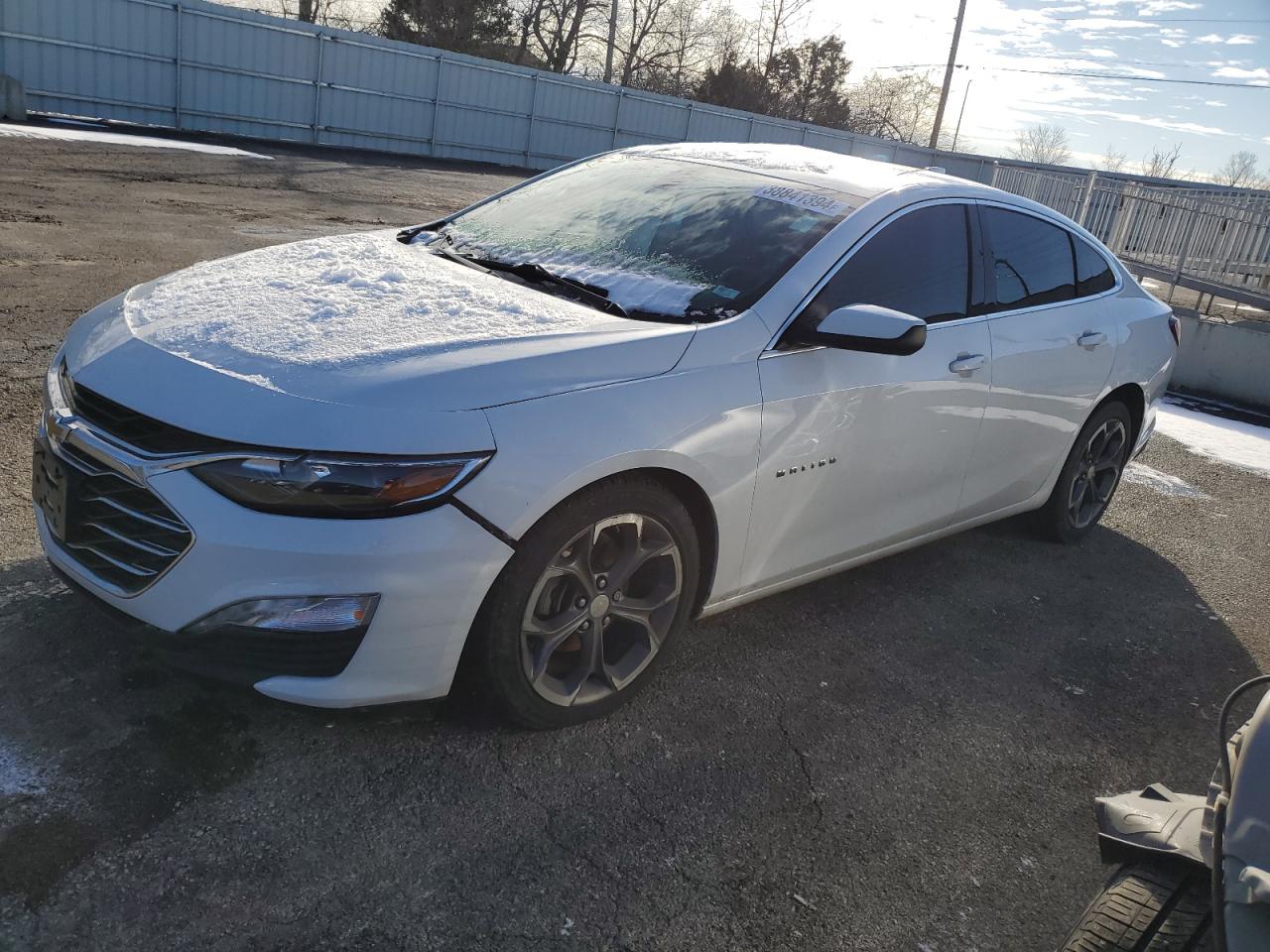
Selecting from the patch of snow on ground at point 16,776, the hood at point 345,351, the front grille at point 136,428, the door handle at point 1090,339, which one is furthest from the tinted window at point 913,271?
the patch of snow on ground at point 16,776

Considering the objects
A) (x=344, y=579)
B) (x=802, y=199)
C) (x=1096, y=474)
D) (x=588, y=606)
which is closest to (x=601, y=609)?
(x=588, y=606)

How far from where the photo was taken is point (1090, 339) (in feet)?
15.1

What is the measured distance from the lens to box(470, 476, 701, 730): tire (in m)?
2.65

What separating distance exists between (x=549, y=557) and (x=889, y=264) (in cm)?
179

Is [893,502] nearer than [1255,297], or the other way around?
[893,502]

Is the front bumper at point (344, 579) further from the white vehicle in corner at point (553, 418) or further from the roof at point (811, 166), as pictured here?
the roof at point (811, 166)

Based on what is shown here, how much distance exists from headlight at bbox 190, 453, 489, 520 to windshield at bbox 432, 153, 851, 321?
1.07 meters

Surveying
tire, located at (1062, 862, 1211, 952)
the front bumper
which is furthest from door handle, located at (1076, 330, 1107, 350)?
the front bumper

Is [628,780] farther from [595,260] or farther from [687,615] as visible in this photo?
[595,260]

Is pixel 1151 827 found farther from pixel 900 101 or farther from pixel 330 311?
pixel 900 101

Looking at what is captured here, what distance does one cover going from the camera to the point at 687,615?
10.5 feet

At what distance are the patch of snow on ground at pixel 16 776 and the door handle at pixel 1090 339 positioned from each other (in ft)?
13.8

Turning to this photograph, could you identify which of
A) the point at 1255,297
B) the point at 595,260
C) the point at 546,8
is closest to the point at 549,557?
the point at 595,260

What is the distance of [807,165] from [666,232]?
2.75 ft
